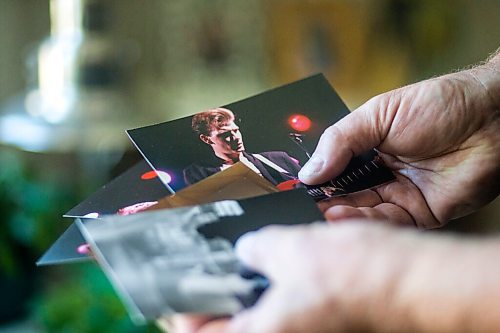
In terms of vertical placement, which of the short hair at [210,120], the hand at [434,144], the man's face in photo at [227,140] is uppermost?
the short hair at [210,120]

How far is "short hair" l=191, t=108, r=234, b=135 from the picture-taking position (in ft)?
2.56

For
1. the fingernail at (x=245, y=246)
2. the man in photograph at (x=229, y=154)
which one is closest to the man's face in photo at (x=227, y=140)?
the man in photograph at (x=229, y=154)

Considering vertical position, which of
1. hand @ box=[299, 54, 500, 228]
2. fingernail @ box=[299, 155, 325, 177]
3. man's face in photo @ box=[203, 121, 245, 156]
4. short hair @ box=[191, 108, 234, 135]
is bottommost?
hand @ box=[299, 54, 500, 228]

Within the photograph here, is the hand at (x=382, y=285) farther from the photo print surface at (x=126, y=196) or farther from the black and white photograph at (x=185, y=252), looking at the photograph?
the photo print surface at (x=126, y=196)

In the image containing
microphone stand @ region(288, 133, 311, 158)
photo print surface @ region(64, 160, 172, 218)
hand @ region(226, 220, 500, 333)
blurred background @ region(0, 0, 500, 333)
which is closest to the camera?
hand @ region(226, 220, 500, 333)

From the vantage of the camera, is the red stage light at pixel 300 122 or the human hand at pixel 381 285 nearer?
the human hand at pixel 381 285

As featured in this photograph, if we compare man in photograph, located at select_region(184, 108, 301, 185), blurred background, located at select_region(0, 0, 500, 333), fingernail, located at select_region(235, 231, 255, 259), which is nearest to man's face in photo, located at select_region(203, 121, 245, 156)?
man in photograph, located at select_region(184, 108, 301, 185)

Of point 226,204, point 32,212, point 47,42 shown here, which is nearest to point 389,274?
point 226,204

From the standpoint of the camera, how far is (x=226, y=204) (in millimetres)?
621

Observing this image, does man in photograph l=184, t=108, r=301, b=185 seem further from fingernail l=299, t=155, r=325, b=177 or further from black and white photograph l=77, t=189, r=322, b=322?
black and white photograph l=77, t=189, r=322, b=322

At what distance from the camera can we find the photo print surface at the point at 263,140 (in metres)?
0.74

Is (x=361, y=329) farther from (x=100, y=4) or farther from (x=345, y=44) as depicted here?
(x=345, y=44)

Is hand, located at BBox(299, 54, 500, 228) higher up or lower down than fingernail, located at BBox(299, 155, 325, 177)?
lower down

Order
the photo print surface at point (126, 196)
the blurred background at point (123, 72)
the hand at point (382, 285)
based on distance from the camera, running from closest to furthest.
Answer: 1. the hand at point (382, 285)
2. the photo print surface at point (126, 196)
3. the blurred background at point (123, 72)
